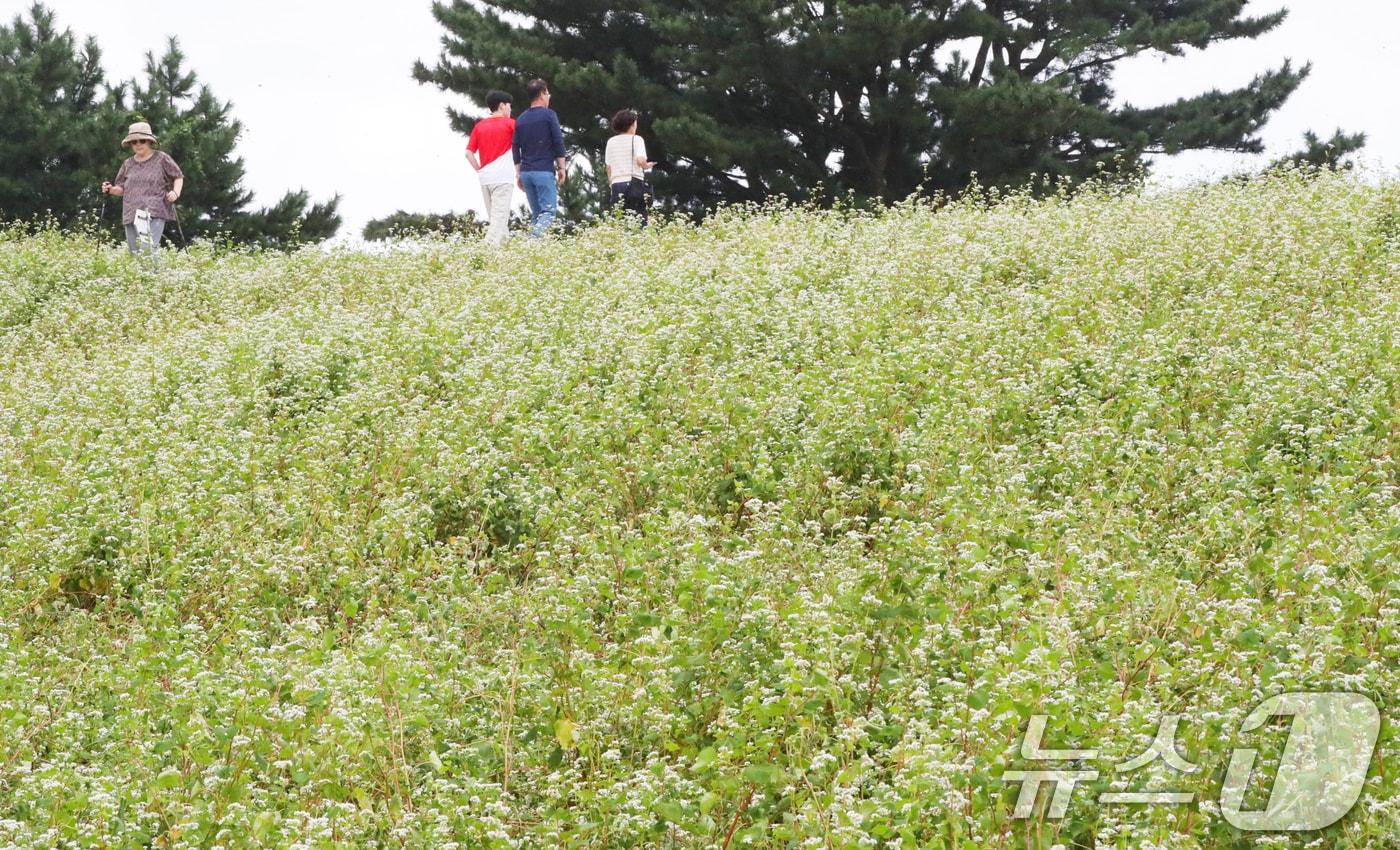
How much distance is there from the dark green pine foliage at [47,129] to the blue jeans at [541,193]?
15.3m

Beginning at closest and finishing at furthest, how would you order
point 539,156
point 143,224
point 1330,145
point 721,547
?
point 721,547, point 539,156, point 143,224, point 1330,145

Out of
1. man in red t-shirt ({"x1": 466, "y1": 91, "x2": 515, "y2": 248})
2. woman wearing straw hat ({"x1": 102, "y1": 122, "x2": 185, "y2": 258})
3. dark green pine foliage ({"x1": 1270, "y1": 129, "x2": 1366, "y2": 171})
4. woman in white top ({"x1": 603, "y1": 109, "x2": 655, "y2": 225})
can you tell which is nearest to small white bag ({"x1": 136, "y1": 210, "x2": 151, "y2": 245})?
woman wearing straw hat ({"x1": 102, "y1": 122, "x2": 185, "y2": 258})

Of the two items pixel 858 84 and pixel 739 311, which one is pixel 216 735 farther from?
pixel 858 84

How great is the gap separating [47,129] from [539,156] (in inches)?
633

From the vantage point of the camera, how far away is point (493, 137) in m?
16.6

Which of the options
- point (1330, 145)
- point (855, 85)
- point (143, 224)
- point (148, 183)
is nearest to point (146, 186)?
point (148, 183)

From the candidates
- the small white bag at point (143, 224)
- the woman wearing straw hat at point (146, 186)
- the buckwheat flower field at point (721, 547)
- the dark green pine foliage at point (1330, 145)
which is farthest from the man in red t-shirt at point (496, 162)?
the dark green pine foliage at point (1330, 145)

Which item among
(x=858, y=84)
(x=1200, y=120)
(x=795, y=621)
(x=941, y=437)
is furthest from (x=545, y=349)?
(x=1200, y=120)

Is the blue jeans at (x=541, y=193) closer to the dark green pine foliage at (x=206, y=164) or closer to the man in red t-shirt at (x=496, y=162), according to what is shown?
the man in red t-shirt at (x=496, y=162)

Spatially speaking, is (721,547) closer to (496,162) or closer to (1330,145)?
(496,162)

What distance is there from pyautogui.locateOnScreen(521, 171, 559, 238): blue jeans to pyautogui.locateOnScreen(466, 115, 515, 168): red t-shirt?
0.42 m

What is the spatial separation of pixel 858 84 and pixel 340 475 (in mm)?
16761

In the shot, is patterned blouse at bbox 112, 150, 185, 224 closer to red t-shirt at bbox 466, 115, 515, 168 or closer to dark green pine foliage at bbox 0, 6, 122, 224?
red t-shirt at bbox 466, 115, 515, 168

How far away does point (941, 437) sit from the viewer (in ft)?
25.0
